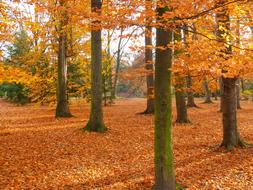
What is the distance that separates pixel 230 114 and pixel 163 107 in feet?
14.1

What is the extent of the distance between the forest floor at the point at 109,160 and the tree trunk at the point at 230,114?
0.32m

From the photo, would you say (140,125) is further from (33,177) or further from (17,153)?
(33,177)

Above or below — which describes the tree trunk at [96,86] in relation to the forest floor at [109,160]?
above

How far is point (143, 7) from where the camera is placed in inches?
204

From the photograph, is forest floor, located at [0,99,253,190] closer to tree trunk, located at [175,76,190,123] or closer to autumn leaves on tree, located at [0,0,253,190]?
autumn leaves on tree, located at [0,0,253,190]

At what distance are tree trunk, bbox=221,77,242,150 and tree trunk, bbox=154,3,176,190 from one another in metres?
3.98

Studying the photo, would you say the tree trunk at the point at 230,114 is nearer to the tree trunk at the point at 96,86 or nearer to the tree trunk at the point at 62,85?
the tree trunk at the point at 96,86

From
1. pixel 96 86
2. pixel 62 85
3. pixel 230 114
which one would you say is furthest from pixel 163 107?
pixel 62 85

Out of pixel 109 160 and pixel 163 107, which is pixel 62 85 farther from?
pixel 163 107

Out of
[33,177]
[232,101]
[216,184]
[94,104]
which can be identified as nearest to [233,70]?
[232,101]

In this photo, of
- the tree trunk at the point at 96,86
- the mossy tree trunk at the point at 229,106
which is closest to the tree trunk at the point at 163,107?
the mossy tree trunk at the point at 229,106

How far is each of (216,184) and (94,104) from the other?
6.19 meters

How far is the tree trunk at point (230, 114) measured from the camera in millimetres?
8250

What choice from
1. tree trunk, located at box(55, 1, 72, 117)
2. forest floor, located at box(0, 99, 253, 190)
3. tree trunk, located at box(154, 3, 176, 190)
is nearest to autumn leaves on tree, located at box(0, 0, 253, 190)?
tree trunk, located at box(154, 3, 176, 190)
